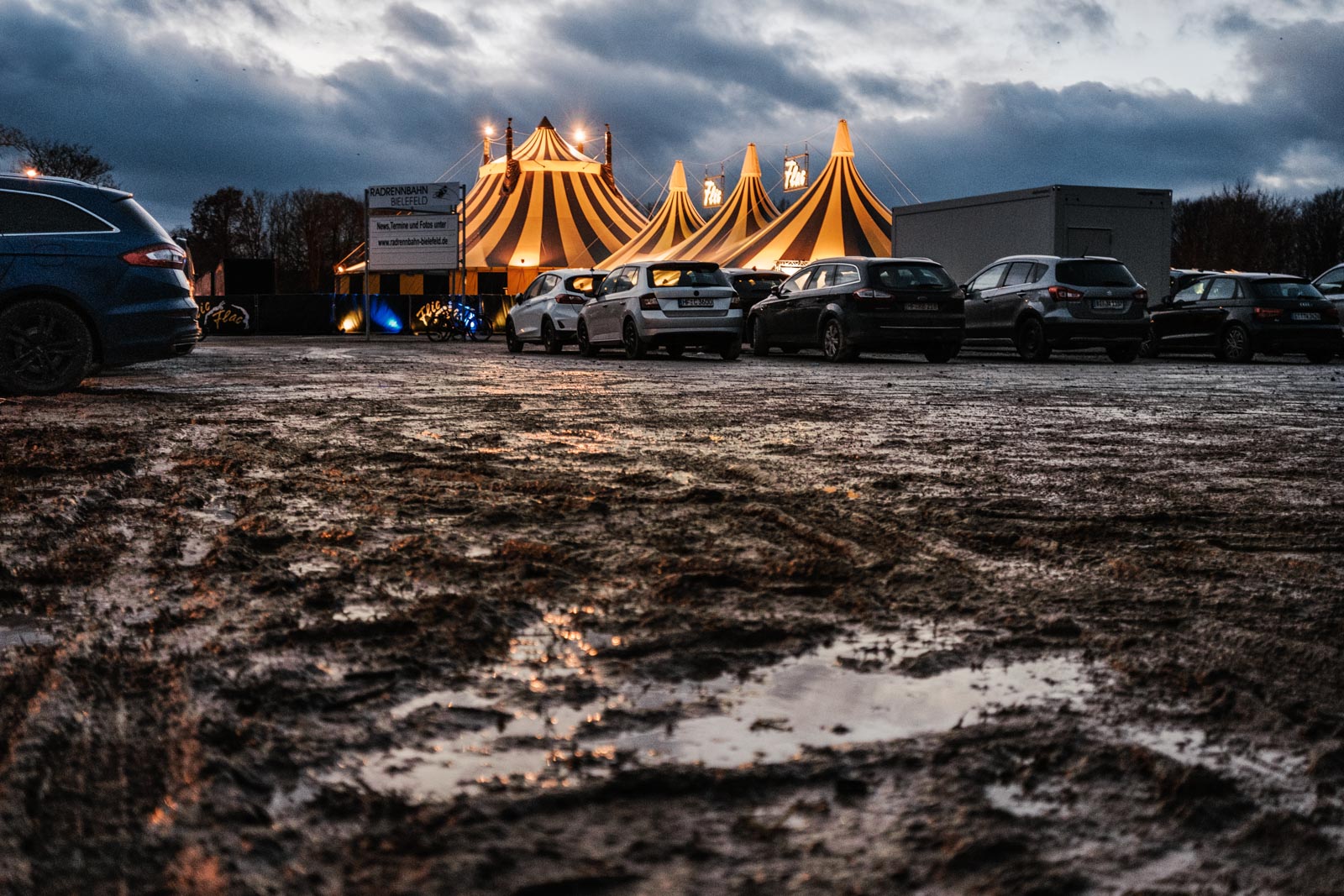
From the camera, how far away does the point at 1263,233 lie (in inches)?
2854

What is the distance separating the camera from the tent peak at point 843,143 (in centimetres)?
3831

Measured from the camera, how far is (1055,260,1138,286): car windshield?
63.1ft

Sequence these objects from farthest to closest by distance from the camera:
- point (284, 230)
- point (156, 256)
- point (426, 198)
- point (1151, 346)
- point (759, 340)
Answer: point (284, 230) → point (426, 198) → point (1151, 346) → point (759, 340) → point (156, 256)

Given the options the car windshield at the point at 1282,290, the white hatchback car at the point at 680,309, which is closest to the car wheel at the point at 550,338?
the white hatchback car at the point at 680,309

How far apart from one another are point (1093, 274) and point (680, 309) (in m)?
5.87

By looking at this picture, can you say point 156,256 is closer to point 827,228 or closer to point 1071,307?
point 1071,307

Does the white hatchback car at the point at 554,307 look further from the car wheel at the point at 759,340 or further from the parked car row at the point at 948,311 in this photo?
the car wheel at the point at 759,340

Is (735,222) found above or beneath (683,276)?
above

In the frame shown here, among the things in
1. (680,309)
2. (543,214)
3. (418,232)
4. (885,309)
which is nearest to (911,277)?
(885,309)

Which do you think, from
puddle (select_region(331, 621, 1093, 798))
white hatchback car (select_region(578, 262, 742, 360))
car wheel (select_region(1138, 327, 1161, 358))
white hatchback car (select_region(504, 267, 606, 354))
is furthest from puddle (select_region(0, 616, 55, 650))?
car wheel (select_region(1138, 327, 1161, 358))

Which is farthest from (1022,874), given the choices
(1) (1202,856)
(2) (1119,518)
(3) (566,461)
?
(3) (566,461)

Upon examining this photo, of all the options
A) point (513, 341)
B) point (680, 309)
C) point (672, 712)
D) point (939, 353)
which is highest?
point (680, 309)

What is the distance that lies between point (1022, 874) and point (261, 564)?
277 cm

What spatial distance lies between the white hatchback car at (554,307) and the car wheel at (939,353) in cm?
572
